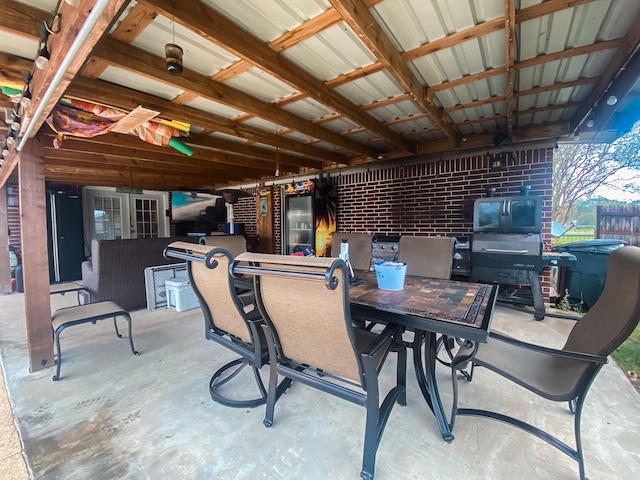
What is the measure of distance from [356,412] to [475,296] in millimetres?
1064

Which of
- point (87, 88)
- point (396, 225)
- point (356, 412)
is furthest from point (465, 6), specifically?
point (396, 225)

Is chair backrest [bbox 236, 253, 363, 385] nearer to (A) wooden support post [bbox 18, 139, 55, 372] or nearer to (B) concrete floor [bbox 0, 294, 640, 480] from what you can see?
(B) concrete floor [bbox 0, 294, 640, 480]

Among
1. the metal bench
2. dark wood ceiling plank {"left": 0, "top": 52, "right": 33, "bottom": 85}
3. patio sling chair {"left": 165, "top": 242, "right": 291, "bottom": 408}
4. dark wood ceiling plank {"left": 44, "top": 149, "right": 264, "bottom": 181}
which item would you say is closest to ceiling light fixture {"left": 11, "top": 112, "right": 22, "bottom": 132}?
dark wood ceiling plank {"left": 0, "top": 52, "right": 33, "bottom": 85}

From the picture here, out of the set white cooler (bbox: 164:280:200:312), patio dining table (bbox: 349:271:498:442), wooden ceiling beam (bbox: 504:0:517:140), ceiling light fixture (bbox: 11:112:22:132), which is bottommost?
white cooler (bbox: 164:280:200:312)

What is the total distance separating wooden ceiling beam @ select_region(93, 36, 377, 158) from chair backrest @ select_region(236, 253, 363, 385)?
1599 mm

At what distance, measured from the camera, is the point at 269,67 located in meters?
1.91

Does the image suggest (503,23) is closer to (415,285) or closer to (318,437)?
(415,285)

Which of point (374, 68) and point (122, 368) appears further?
point (122, 368)

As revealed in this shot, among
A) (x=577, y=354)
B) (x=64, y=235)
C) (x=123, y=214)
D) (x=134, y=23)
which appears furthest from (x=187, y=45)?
(x=123, y=214)

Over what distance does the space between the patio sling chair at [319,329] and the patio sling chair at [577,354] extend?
0.63 meters

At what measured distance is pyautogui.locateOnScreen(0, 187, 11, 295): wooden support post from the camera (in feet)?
15.8

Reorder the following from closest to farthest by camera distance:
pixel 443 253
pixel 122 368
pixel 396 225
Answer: pixel 122 368 < pixel 443 253 < pixel 396 225

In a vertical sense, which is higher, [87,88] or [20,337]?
[87,88]

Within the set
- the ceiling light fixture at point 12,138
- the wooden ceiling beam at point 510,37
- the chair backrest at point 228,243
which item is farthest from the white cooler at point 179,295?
the wooden ceiling beam at point 510,37
